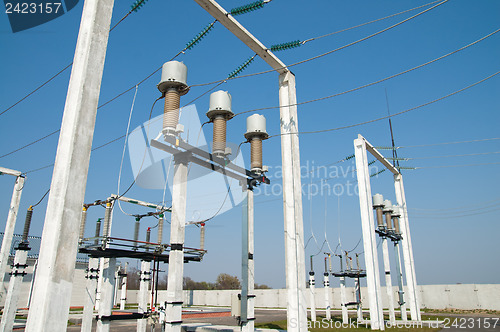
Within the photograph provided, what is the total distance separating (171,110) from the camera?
814 cm

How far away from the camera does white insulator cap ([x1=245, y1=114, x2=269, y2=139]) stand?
1032 centimetres

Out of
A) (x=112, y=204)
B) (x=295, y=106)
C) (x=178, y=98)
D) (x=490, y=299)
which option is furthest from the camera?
(x=490, y=299)

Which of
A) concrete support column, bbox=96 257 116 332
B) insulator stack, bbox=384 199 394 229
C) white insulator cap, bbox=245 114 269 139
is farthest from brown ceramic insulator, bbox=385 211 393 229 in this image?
concrete support column, bbox=96 257 116 332

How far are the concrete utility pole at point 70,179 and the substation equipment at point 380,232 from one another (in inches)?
507

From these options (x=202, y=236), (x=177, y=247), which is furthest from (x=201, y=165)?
(x=202, y=236)

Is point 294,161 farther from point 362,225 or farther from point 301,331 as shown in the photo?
point 362,225

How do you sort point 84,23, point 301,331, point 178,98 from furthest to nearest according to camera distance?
point 178,98 → point 301,331 → point 84,23

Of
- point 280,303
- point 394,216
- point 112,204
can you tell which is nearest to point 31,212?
point 112,204

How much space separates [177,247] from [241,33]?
564 cm

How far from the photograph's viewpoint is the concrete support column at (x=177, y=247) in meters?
7.59

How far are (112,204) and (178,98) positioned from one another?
24.3ft

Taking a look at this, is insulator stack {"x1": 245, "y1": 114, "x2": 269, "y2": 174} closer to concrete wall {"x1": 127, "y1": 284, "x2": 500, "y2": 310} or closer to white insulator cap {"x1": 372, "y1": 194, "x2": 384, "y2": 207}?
white insulator cap {"x1": 372, "y1": 194, "x2": 384, "y2": 207}

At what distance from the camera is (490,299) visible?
29078 millimetres

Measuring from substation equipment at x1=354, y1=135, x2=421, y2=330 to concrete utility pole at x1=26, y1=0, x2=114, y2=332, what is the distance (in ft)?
42.3
